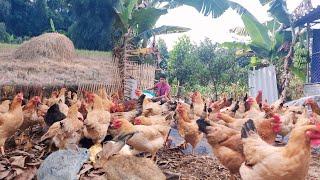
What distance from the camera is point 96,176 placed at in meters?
3.08

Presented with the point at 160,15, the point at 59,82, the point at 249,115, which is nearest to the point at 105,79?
the point at 59,82

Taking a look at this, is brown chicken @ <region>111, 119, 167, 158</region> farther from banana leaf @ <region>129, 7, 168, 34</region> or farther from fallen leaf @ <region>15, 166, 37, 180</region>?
banana leaf @ <region>129, 7, 168, 34</region>

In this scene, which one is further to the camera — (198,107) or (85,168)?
(198,107)

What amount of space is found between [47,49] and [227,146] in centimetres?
690

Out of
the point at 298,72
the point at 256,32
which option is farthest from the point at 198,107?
the point at 298,72

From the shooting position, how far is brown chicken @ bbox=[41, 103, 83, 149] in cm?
393

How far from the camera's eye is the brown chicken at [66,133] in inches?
155

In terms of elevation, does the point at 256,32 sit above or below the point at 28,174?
above

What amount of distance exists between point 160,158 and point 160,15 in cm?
1033

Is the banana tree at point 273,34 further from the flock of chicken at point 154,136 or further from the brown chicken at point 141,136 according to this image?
the brown chicken at point 141,136

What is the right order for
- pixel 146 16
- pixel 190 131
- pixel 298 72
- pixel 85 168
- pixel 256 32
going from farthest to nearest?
pixel 298 72
pixel 256 32
pixel 146 16
pixel 190 131
pixel 85 168

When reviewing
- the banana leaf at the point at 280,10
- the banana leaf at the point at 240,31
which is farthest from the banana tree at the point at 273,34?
the banana leaf at the point at 240,31

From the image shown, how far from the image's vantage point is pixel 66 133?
12.9 feet

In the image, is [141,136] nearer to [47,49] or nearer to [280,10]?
[47,49]
